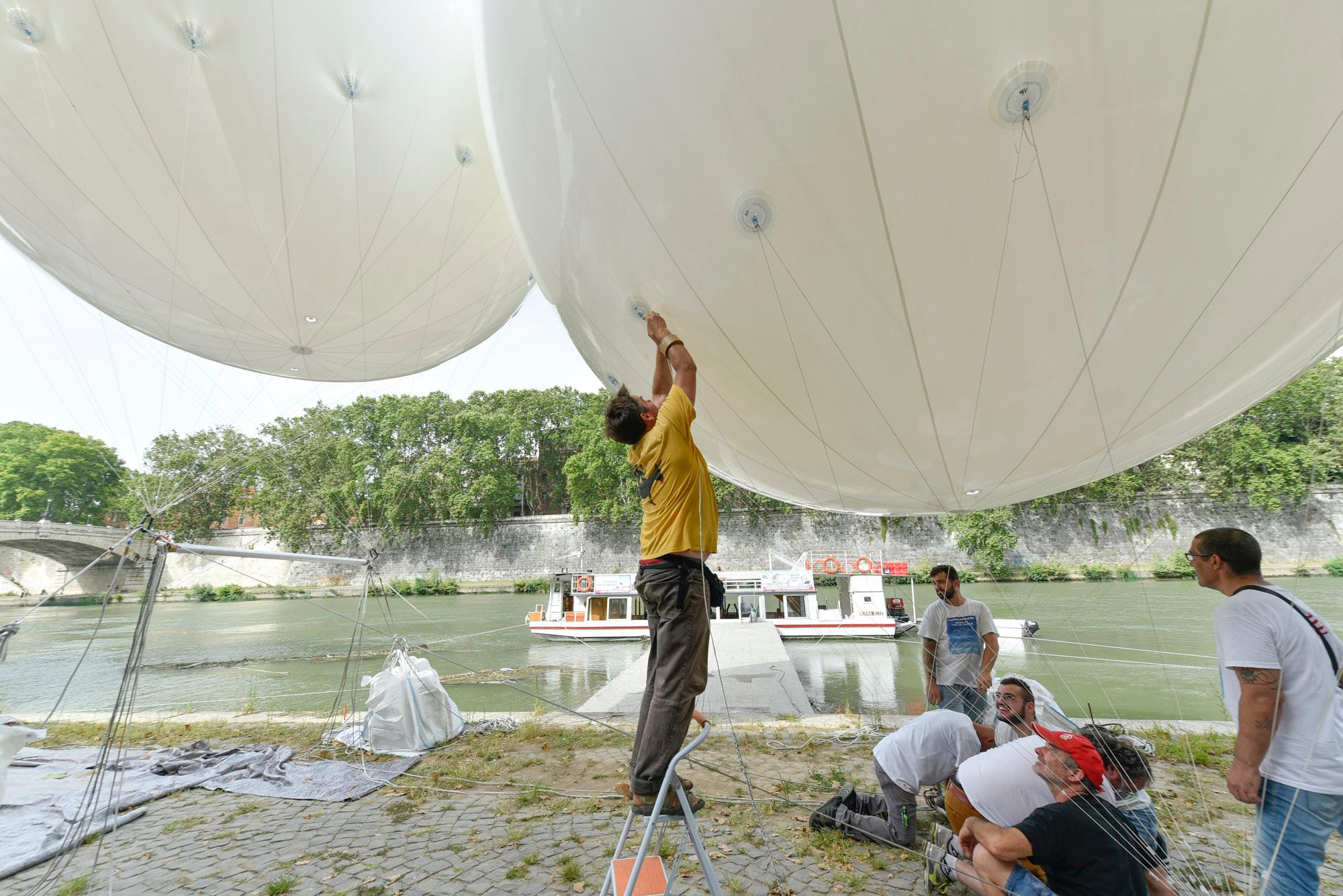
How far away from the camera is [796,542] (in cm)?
3556

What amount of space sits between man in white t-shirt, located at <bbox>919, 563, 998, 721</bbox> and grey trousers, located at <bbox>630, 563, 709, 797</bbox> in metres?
3.21

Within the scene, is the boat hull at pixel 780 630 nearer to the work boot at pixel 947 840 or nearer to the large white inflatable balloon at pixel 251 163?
the large white inflatable balloon at pixel 251 163

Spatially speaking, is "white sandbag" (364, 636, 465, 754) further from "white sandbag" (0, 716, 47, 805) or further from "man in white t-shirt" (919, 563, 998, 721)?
"man in white t-shirt" (919, 563, 998, 721)

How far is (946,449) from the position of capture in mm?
→ 3795

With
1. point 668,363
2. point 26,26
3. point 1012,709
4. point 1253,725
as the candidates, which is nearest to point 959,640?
point 1012,709

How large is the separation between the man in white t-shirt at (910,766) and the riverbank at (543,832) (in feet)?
0.30

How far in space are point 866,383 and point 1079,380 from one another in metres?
1.07

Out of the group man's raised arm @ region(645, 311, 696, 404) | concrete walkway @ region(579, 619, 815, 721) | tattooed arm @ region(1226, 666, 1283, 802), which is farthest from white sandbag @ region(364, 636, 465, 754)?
tattooed arm @ region(1226, 666, 1283, 802)

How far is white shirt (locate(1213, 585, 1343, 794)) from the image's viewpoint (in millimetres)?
2018

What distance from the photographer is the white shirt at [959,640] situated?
477 cm

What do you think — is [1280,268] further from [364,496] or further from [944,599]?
[364,496]

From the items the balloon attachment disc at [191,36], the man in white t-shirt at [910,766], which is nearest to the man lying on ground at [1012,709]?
the man in white t-shirt at [910,766]

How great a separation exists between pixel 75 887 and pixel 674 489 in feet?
11.7

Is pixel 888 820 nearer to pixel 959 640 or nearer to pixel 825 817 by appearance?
pixel 825 817
